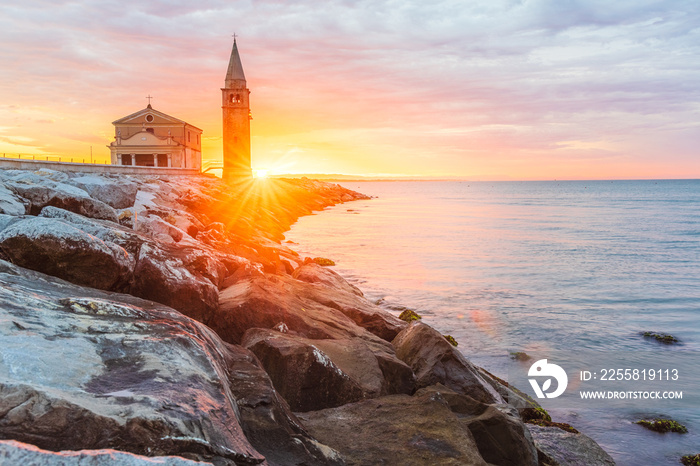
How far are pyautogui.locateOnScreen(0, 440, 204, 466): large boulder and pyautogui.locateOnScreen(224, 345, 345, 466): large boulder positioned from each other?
4.25ft

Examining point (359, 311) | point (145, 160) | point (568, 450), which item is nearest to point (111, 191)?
point (359, 311)

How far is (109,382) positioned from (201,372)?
743mm

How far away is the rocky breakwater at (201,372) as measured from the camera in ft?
9.42

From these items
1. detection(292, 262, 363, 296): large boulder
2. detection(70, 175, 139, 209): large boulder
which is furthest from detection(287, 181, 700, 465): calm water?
detection(70, 175, 139, 209): large boulder

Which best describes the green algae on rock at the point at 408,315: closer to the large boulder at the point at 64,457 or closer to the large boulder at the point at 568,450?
the large boulder at the point at 568,450

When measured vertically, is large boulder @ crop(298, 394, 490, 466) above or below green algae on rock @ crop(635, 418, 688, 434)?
above

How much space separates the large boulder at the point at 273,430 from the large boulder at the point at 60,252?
259 centimetres

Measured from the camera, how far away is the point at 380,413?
5164 millimetres

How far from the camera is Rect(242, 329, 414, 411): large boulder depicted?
551cm

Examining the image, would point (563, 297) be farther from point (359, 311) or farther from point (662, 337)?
point (359, 311)

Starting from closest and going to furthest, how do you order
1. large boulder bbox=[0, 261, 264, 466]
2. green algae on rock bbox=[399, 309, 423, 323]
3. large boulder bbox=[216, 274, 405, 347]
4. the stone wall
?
large boulder bbox=[0, 261, 264, 466] → large boulder bbox=[216, 274, 405, 347] → green algae on rock bbox=[399, 309, 423, 323] → the stone wall

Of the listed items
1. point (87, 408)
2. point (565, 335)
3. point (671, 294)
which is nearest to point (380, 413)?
point (87, 408)

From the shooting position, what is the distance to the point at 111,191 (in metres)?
13.0

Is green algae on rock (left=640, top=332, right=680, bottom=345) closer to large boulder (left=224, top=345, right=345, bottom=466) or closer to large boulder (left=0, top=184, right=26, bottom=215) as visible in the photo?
large boulder (left=224, top=345, right=345, bottom=466)
